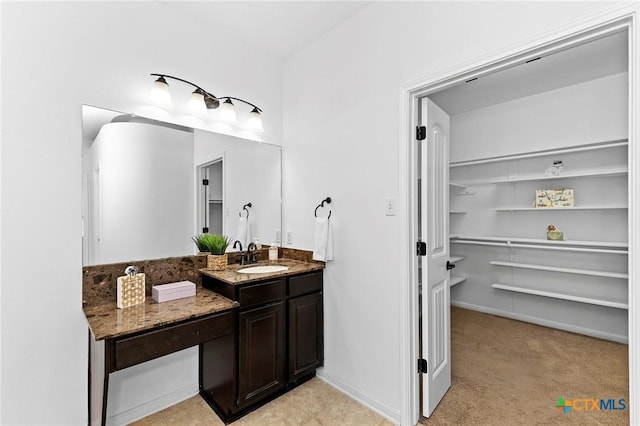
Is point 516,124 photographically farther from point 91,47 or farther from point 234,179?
point 91,47

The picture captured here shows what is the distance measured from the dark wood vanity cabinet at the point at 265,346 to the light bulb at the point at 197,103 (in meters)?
1.20

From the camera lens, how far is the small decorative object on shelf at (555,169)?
335cm

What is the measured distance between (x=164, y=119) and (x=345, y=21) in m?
1.46

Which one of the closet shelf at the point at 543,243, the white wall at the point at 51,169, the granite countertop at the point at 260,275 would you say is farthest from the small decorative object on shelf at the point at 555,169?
the white wall at the point at 51,169

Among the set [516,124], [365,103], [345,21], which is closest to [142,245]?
[365,103]

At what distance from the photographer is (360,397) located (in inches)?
83.7

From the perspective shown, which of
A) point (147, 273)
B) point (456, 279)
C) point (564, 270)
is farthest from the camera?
point (456, 279)

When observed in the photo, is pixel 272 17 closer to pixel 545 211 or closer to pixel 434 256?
pixel 434 256

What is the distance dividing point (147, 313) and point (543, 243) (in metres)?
3.87

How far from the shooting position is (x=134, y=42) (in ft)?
6.22

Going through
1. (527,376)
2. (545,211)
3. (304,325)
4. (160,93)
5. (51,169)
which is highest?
(160,93)

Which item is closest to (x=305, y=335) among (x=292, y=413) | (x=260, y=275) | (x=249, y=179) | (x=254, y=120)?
(x=292, y=413)

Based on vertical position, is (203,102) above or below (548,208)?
above

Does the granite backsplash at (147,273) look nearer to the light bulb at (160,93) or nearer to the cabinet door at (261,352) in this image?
the cabinet door at (261,352)
